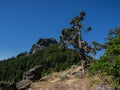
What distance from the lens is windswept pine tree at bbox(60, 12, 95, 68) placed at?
60.6 metres

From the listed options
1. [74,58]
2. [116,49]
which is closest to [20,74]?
[74,58]

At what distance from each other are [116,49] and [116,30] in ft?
147

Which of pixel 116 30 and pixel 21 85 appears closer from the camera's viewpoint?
pixel 21 85

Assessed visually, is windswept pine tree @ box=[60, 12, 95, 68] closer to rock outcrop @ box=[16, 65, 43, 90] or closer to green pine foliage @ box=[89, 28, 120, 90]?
rock outcrop @ box=[16, 65, 43, 90]

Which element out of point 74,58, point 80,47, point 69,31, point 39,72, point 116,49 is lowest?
point 116,49

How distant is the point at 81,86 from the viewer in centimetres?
4128

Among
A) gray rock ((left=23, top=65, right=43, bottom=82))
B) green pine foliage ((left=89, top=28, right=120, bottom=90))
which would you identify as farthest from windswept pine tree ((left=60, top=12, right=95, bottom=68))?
Result: green pine foliage ((left=89, top=28, right=120, bottom=90))

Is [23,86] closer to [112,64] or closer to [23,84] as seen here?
[23,84]

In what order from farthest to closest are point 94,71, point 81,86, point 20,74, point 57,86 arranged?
1. point 20,74
2. point 57,86
3. point 81,86
4. point 94,71

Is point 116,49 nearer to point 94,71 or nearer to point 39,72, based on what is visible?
point 94,71

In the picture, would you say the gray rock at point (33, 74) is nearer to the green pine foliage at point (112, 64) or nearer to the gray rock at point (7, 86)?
the gray rock at point (7, 86)

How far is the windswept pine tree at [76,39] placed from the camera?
199ft

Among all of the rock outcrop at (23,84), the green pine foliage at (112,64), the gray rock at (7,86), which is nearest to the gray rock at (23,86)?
the rock outcrop at (23,84)

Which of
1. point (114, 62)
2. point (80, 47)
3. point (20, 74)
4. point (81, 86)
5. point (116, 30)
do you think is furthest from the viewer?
point (20, 74)
